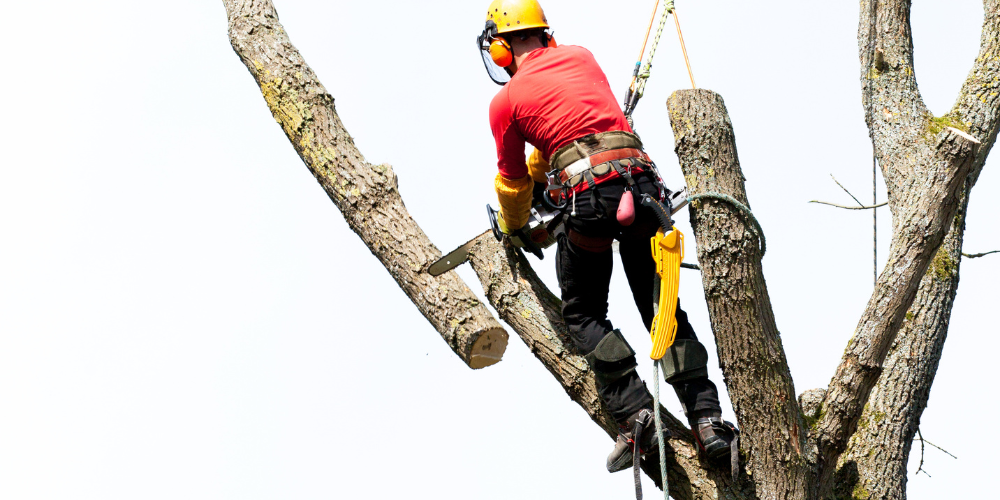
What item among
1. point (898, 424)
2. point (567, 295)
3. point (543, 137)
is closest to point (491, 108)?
point (543, 137)

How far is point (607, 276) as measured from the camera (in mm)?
4309

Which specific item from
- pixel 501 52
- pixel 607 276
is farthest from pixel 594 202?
pixel 501 52

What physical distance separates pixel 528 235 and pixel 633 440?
3.55 feet

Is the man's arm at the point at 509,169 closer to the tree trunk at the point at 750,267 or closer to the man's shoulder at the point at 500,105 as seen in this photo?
the man's shoulder at the point at 500,105

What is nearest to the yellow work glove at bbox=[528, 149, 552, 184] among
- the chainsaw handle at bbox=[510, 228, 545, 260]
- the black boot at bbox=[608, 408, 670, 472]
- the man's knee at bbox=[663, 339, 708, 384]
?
the chainsaw handle at bbox=[510, 228, 545, 260]

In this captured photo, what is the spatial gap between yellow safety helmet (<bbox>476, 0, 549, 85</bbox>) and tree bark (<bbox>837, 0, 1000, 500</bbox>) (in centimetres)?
222

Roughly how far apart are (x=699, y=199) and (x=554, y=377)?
111cm

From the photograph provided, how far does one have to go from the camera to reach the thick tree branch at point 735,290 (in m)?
3.68

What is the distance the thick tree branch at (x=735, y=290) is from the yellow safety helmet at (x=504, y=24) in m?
1.00

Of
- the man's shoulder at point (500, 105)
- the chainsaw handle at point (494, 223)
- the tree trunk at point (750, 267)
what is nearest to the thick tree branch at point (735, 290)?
the tree trunk at point (750, 267)

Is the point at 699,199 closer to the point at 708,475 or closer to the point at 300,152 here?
the point at 708,475

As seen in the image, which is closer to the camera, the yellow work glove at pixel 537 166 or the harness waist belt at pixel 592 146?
the harness waist belt at pixel 592 146

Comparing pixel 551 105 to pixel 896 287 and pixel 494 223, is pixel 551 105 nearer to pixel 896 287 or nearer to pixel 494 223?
pixel 494 223

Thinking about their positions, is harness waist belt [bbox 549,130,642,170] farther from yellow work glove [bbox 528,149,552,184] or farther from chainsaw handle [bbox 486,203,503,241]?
chainsaw handle [bbox 486,203,503,241]
